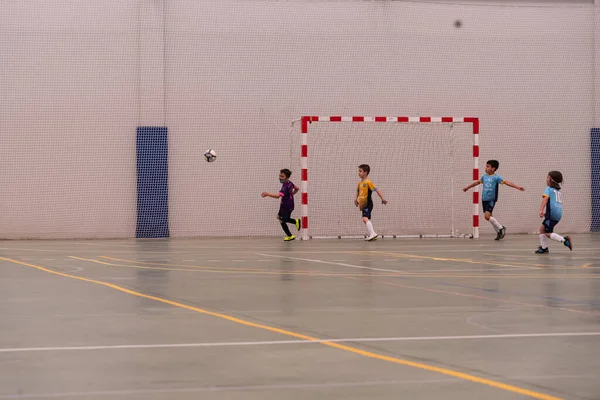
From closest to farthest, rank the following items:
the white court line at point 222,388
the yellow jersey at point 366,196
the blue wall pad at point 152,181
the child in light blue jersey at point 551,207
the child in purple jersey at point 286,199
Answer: the white court line at point 222,388 < the child in light blue jersey at point 551,207 < the yellow jersey at point 366,196 < the child in purple jersey at point 286,199 < the blue wall pad at point 152,181

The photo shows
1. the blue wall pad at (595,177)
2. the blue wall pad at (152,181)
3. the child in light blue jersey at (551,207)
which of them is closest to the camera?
the child in light blue jersey at (551,207)

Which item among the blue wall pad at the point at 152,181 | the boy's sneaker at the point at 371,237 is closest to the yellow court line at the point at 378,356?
the boy's sneaker at the point at 371,237

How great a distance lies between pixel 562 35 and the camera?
32.5 m

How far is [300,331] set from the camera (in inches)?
329

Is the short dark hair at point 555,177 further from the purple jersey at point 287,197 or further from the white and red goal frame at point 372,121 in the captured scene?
the purple jersey at point 287,197

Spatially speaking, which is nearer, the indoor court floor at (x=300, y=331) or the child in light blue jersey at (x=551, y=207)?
the indoor court floor at (x=300, y=331)

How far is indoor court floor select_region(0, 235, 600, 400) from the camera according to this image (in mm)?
5918

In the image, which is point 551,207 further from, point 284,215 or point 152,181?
point 152,181

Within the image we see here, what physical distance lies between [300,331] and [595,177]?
25.7m

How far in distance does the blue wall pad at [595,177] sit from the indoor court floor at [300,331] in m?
16.1

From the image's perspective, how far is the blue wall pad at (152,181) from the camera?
29938mm

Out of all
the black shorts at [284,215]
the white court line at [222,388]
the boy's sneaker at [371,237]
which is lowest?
the white court line at [222,388]

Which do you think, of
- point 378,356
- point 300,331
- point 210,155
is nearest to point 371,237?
point 210,155

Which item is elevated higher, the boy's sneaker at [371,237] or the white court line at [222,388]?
the boy's sneaker at [371,237]
